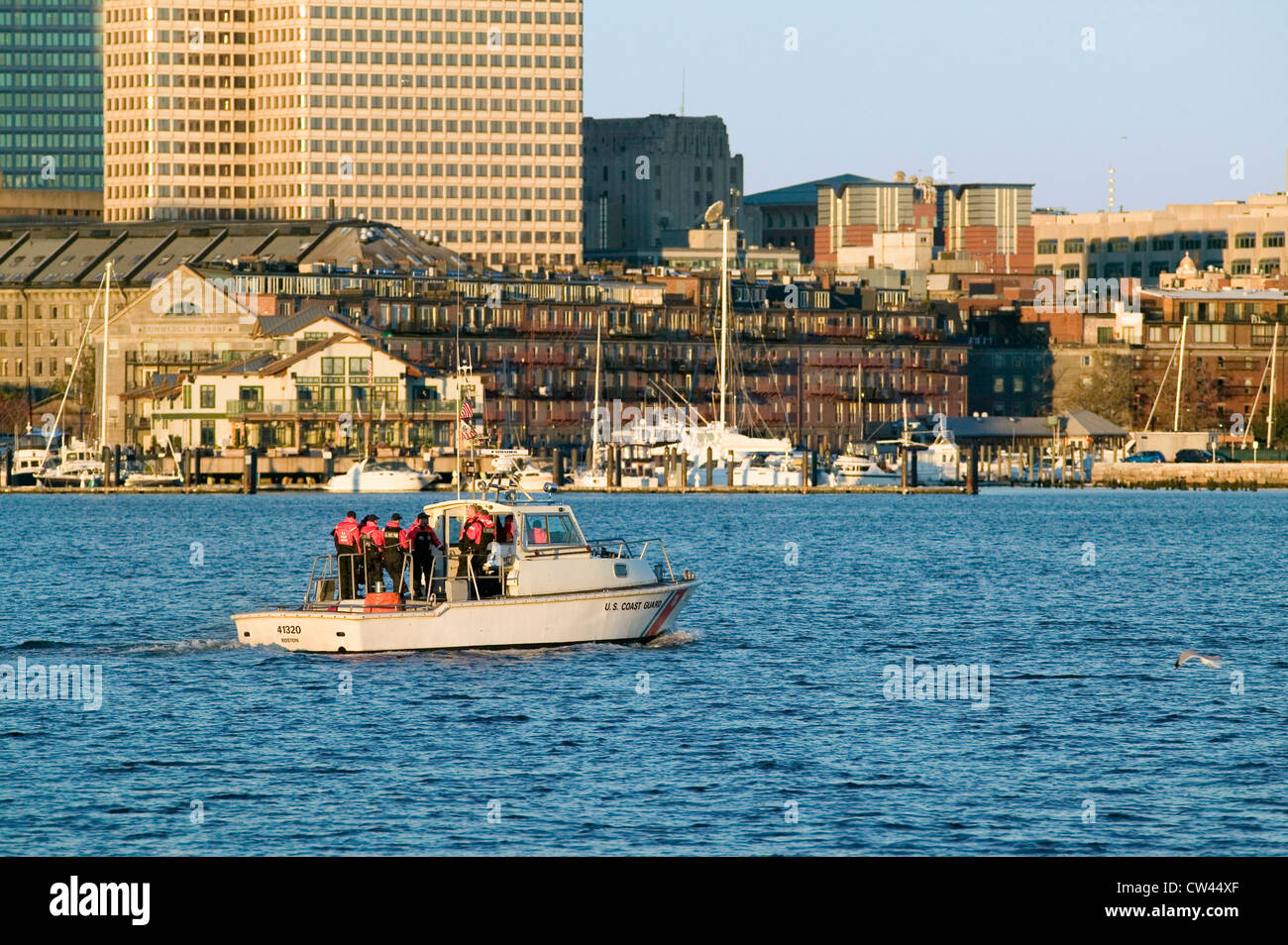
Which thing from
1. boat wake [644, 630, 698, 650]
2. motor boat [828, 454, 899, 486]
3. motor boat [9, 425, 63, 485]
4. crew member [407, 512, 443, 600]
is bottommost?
motor boat [828, 454, 899, 486]

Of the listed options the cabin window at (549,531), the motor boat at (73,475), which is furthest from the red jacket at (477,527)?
the motor boat at (73,475)

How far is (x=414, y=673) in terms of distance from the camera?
52844 millimetres

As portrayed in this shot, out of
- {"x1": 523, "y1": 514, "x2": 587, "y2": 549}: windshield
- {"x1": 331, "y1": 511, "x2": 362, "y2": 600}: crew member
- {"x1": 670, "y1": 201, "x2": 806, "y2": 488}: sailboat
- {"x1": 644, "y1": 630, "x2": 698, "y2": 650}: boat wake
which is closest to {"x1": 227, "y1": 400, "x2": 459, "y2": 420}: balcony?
{"x1": 670, "y1": 201, "x2": 806, "y2": 488}: sailboat

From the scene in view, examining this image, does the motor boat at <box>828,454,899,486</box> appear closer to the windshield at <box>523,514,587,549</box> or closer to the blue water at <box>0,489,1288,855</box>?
the blue water at <box>0,489,1288,855</box>

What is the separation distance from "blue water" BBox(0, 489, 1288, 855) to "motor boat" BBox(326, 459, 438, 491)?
95.6 metres

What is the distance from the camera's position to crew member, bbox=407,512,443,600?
5391 centimetres

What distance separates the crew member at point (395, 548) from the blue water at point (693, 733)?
2.01 metres

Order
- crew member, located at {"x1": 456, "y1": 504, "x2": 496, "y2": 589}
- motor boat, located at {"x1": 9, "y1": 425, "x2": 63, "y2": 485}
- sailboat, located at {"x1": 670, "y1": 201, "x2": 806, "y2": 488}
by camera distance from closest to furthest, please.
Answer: crew member, located at {"x1": 456, "y1": 504, "x2": 496, "y2": 589} → motor boat, located at {"x1": 9, "y1": 425, "x2": 63, "y2": 485} → sailboat, located at {"x1": 670, "y1": 201, "x2": 806, "y2": 488}
